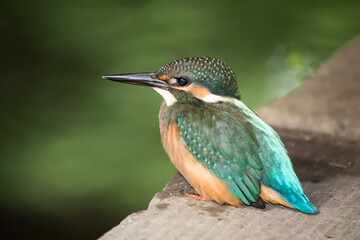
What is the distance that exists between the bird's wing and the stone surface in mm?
162

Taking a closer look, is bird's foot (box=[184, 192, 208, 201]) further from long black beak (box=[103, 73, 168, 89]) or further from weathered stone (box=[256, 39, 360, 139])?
weathered stone (box=[256, 39, 360, 139])

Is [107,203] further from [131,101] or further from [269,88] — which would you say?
[269,88]

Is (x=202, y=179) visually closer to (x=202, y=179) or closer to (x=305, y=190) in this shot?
(x=202, y=179)

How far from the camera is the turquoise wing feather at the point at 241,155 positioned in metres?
2.46

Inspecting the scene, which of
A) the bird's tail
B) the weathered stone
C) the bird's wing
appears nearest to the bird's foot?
the bird's wing

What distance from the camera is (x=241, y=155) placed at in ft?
8.07

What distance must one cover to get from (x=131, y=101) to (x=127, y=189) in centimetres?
93

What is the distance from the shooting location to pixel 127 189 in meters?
3.95

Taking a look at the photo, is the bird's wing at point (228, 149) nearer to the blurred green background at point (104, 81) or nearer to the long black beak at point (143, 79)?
the long black beak at point (143, 79)

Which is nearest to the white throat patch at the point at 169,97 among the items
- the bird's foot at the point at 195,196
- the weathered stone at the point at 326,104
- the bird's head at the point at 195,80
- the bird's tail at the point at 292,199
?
the bird's head at the point at 195,80

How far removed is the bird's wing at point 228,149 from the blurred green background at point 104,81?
1532 mm

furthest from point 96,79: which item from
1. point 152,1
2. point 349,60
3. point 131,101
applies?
point 349,60

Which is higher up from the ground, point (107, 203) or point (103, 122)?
point (103, 122)

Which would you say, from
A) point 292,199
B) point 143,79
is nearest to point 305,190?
point 292,199
